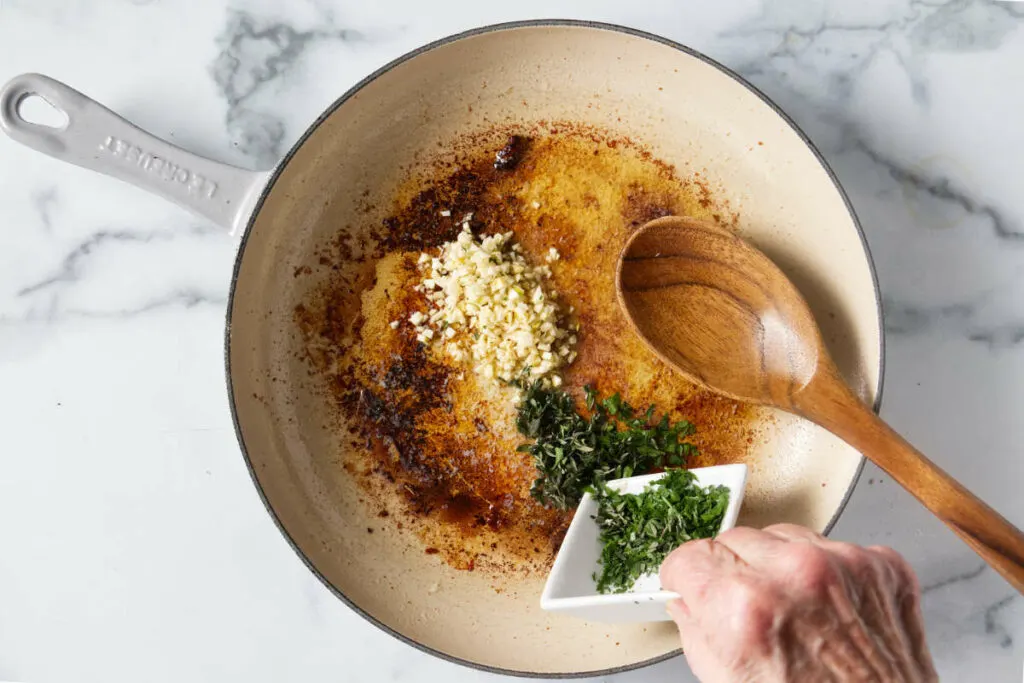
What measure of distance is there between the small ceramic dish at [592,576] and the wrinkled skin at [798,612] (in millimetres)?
98

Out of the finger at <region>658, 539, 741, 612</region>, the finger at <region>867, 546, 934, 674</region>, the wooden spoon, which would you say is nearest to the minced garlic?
the wooden spoon

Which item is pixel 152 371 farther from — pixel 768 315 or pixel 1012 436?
pixel 1012 436

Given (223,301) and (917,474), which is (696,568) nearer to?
(917,474)

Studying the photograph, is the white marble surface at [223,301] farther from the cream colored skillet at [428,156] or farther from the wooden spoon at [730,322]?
the wooden spoon at [730,322]

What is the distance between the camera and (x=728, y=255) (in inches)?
48.0

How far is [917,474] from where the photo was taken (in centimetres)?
107

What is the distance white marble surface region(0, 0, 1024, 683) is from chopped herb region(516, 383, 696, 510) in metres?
0.34

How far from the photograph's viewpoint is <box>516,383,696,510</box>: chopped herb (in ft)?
4.05

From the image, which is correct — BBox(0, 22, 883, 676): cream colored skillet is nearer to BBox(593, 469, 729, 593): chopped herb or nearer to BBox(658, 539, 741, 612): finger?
BBox(593, 469, 729, 593): chopped herb

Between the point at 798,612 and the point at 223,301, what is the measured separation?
102cm

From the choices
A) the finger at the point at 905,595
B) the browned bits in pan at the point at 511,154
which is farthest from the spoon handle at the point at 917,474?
the browned bits in pan at the point at 511,154

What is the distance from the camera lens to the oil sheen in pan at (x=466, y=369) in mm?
1299

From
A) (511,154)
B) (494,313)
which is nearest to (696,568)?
(494,313)

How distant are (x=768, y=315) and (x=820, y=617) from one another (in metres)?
0.48
